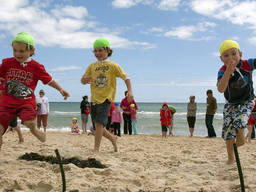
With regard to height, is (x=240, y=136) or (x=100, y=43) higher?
(x=100, y=43)

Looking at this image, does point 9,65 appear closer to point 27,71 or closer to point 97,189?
point 27,71

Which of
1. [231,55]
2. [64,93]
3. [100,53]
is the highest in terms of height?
[100,53]

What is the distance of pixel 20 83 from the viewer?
3.37 m

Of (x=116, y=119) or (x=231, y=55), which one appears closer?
(x=231, y=55)

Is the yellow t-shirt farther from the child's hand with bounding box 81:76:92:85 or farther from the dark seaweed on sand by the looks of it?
the dark seaweed on sand

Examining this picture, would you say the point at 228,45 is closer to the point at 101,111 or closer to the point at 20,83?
the point at 101,111

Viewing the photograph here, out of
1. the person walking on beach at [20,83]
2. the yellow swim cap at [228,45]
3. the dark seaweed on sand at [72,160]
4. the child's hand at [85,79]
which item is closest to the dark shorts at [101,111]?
the child's hand at [85,79]

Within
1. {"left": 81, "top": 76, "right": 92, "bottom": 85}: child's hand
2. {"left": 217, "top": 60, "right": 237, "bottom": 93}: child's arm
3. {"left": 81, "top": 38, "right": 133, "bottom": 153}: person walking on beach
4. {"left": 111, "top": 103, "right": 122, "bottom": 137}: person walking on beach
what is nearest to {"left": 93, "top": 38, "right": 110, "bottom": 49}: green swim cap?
{"left": 81, "top": 38, "right": 133, "bottom": 153}: person walking on beach

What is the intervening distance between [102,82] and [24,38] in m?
1.47

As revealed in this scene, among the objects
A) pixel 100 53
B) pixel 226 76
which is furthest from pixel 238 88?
pixel 100 53

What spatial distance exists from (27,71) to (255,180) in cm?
288

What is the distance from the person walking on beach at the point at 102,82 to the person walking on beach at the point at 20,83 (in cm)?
116

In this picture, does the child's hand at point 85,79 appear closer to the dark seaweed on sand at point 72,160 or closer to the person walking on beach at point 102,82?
the person walking on beach at point 102,82

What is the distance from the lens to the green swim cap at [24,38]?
11.0 ft
